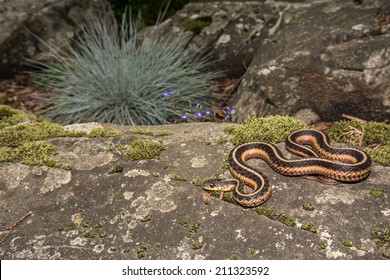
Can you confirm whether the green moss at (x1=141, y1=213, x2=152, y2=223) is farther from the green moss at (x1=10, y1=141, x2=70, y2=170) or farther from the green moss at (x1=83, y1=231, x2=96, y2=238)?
the green moss at (x1=10, y1=141, x2=70, y2=170)

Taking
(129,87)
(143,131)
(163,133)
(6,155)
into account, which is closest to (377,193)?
(163,133)

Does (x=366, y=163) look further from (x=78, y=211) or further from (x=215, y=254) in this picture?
(x=78, y=211)

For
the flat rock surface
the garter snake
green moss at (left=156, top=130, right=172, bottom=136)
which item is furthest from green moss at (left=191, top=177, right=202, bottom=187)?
green moss at (left=156, top=130, right=172, bottom=136)

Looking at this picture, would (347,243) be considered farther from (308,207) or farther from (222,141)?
(222,141)

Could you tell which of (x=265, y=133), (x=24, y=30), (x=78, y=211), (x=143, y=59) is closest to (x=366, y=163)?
(x=265, y=133)

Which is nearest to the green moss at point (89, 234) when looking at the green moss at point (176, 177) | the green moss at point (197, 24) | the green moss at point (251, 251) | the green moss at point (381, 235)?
Result: the green moss at point (176, 177)

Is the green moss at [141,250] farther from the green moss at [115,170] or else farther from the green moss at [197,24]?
the green moss at [197,24]
